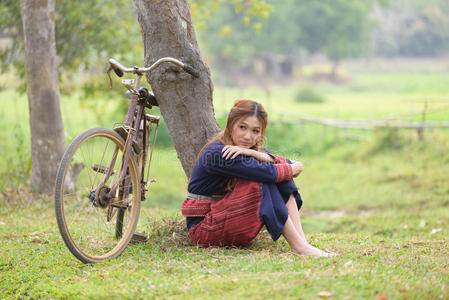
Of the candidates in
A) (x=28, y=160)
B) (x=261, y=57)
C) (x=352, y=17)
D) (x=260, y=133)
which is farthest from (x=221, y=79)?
(x=260, y=133)

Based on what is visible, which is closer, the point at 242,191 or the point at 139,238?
the point at 242,191

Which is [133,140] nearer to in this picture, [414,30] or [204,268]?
[204,268]

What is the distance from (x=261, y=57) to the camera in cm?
3916

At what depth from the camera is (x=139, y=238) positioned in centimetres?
413

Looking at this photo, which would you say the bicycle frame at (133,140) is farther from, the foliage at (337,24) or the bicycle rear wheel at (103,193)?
the foliage at (337,24)

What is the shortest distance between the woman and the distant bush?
72.8 feet

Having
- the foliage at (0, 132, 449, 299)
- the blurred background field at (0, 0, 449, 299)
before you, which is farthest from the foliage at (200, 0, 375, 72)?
the foliage at (0, 132, 449, 299)

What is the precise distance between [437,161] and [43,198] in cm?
804

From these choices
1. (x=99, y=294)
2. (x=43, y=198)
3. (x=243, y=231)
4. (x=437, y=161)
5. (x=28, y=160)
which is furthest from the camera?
(x=437, y=161)

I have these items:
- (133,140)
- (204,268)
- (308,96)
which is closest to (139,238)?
(133,140)

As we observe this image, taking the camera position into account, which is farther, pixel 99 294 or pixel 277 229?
pixel 277 229

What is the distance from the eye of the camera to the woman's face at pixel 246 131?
12.6ft

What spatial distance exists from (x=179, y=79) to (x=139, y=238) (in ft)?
4.15

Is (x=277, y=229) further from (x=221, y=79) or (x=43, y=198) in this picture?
(x=221, y=79)
